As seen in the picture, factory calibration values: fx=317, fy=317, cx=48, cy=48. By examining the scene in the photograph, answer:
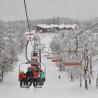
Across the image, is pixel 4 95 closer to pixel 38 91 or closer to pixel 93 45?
pixel 38 91

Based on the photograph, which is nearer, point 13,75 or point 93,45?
point 93,45

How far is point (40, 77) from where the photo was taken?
61.3 feet

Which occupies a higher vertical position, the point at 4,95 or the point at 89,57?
the point at 89,57

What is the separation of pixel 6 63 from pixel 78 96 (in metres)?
16.7

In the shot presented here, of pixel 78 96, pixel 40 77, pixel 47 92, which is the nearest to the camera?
pixel 40 77

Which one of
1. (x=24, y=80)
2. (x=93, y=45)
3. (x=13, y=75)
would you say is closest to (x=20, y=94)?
(x=93, y=45)

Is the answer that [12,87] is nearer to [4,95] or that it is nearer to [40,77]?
[4,95]

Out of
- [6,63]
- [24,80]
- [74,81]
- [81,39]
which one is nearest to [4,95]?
[6,63]

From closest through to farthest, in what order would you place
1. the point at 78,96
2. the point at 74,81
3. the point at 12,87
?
the point at 78,96 < the point at 12,87 < the point at 74,81

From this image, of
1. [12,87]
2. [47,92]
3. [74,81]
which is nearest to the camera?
[47,92]

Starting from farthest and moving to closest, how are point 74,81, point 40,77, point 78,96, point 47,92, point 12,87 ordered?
1. point 74,81
2. point 12,87
3. point 47,92
4. point 78,96
5. point 40,77

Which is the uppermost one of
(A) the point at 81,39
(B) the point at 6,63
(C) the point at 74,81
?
(A) the point at 81,39

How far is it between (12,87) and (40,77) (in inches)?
1514

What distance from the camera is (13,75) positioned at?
7350 cm
